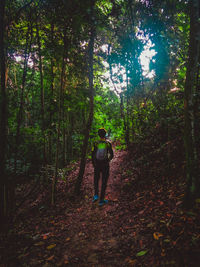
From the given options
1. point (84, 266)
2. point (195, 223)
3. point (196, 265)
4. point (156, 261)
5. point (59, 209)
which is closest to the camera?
point (196, 265)

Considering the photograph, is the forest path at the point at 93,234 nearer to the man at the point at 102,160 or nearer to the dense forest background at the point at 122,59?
the man at the point at 102,160

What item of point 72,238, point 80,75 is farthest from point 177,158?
point 80,75

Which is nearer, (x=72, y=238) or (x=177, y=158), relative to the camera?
(x=72, y=238)

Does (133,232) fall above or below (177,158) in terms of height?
below

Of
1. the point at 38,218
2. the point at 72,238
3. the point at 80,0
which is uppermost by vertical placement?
the point at 80,0

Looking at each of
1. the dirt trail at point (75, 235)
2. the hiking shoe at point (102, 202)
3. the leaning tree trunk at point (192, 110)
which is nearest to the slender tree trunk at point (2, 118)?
the dirt trail at point (75, 235)

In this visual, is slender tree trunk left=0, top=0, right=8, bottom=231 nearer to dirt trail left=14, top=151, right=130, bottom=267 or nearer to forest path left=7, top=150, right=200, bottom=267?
forest path left=7, top=150, right=200, bottom=267

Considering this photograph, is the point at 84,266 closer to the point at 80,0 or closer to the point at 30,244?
the point at 30,244

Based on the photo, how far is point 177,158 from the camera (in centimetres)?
525

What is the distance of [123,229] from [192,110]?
2936mm

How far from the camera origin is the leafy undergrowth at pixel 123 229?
2694 millimetres

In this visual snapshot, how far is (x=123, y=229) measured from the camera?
3.87 meters

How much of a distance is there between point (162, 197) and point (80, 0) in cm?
499

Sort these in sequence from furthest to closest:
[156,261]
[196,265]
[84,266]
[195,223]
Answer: [84,266] < [195,223] < [156,261] < [196,265]
